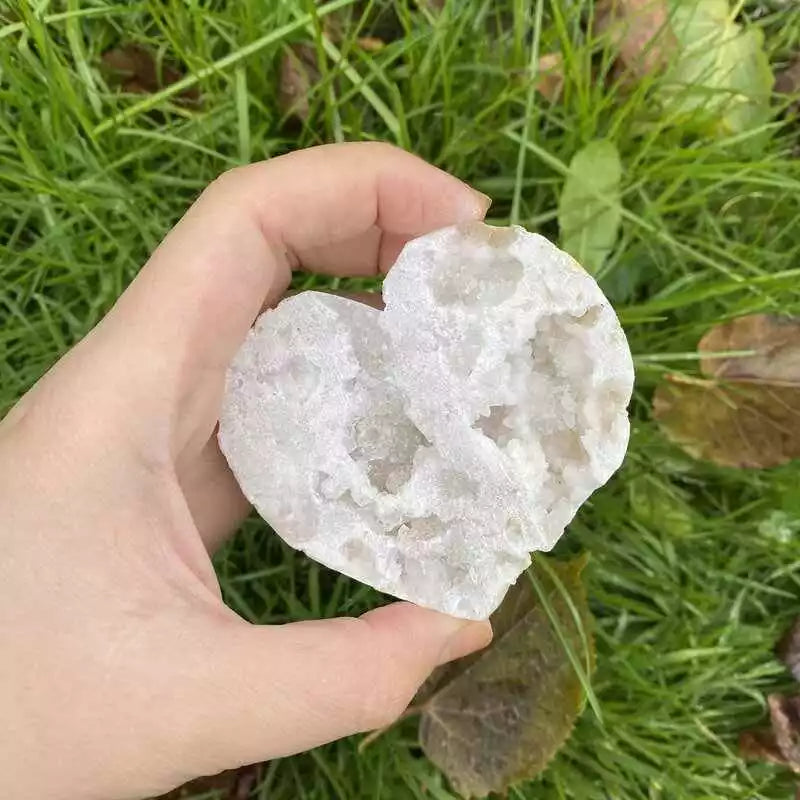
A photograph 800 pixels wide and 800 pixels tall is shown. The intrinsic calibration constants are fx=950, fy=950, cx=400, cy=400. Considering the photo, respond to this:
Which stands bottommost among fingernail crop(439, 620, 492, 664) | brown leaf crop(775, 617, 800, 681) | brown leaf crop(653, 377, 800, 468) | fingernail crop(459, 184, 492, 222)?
brown leaf crop(775, 617, 800, 681)

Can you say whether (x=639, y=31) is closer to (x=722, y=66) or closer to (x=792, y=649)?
(x=722, y=66)

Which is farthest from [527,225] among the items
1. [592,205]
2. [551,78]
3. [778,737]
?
[778,737]

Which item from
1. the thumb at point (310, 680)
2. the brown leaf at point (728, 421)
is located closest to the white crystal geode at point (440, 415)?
the thumb at point (310, 680)

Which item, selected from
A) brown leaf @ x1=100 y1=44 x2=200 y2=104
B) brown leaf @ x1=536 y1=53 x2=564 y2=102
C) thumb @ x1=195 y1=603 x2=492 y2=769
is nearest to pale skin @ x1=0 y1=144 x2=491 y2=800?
thumb @ x1=195 y1=603 x2=492 y2=769

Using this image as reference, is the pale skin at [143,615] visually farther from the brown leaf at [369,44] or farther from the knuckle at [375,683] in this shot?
the brown leaf at [369,44]

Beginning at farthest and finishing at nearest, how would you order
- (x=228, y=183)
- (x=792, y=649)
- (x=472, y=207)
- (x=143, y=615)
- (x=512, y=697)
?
1. (x=792, y=649)
2. (x=512, y=697)
3. (x=472, y=207)
4. (x=228, y=183)
5. (x=143, y=615)

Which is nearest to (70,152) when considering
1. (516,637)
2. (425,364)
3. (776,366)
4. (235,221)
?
(235,221)

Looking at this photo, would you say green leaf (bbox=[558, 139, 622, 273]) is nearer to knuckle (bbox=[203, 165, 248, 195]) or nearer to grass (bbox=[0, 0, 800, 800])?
grass (bbox=[0, 0, 800, 800])
